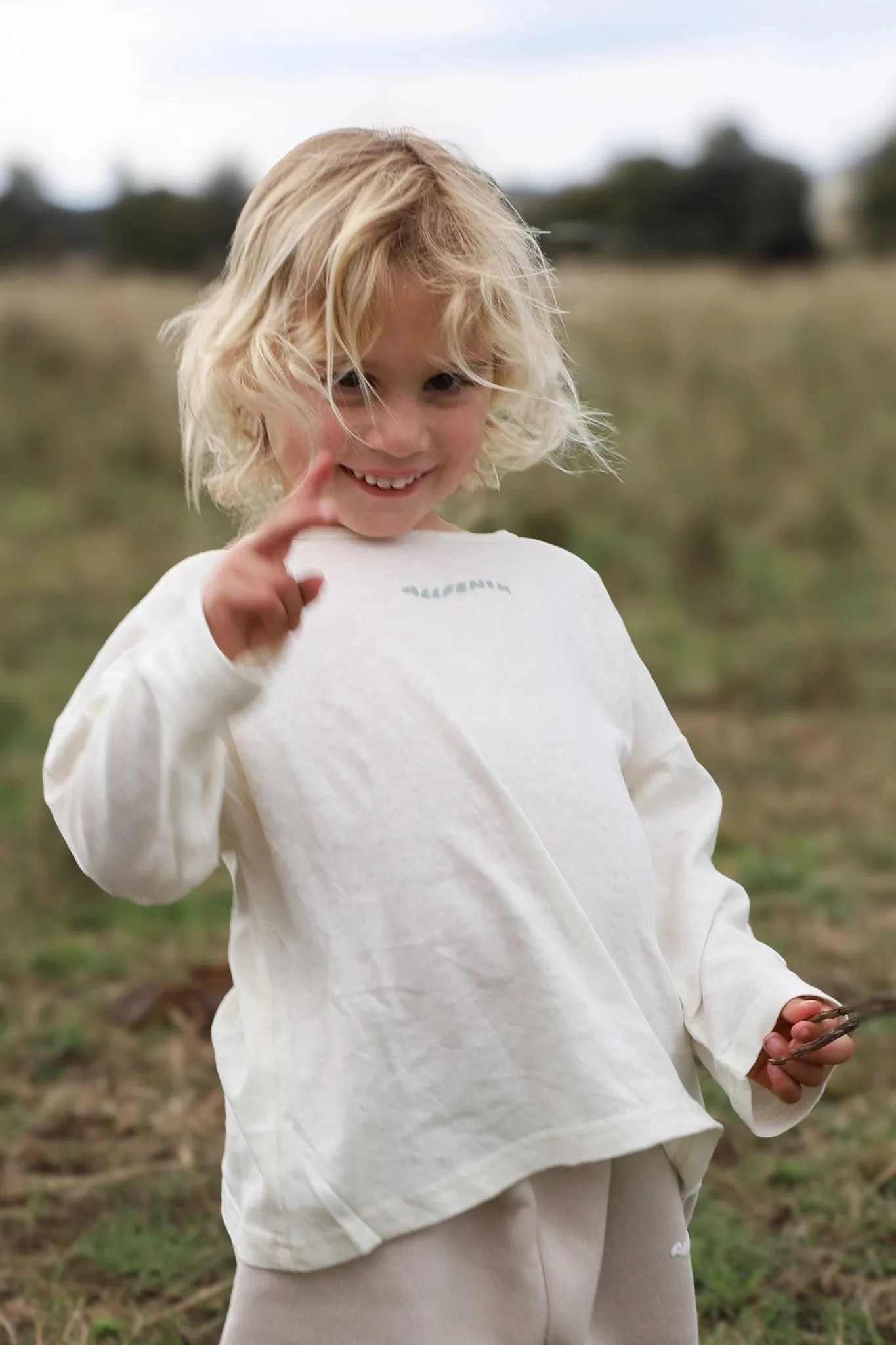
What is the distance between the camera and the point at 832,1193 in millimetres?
2371

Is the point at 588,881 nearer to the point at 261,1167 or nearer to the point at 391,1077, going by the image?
the point at 391,1077

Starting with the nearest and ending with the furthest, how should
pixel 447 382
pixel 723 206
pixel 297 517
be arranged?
pixel 297 517 → pixel 447 382 → pixel 723 206

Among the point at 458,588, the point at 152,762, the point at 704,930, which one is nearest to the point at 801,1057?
the point at 704,930

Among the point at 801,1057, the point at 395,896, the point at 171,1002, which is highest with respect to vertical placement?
the point at 395,896

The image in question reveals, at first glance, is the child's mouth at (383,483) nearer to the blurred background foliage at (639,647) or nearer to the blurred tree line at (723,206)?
the blurred background foliage at (639,647)

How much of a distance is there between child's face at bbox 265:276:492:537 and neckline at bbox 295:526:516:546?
1cm

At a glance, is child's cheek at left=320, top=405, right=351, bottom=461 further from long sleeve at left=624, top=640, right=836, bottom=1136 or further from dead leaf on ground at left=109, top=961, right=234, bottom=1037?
dead leaf on ground at left=109, top=961, right=234, bottom=1037

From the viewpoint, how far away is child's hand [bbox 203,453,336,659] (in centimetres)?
121

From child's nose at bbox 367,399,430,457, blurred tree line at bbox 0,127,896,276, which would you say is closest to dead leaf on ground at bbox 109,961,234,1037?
child's nose at bbox 367,399,430,457

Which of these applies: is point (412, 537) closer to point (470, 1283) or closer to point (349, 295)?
point (349, 295)

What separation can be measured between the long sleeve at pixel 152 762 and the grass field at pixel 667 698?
37.7 inches

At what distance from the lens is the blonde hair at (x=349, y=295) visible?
1.38 meters

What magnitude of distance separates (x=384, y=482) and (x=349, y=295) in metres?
0.18

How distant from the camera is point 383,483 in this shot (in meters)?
1.44
